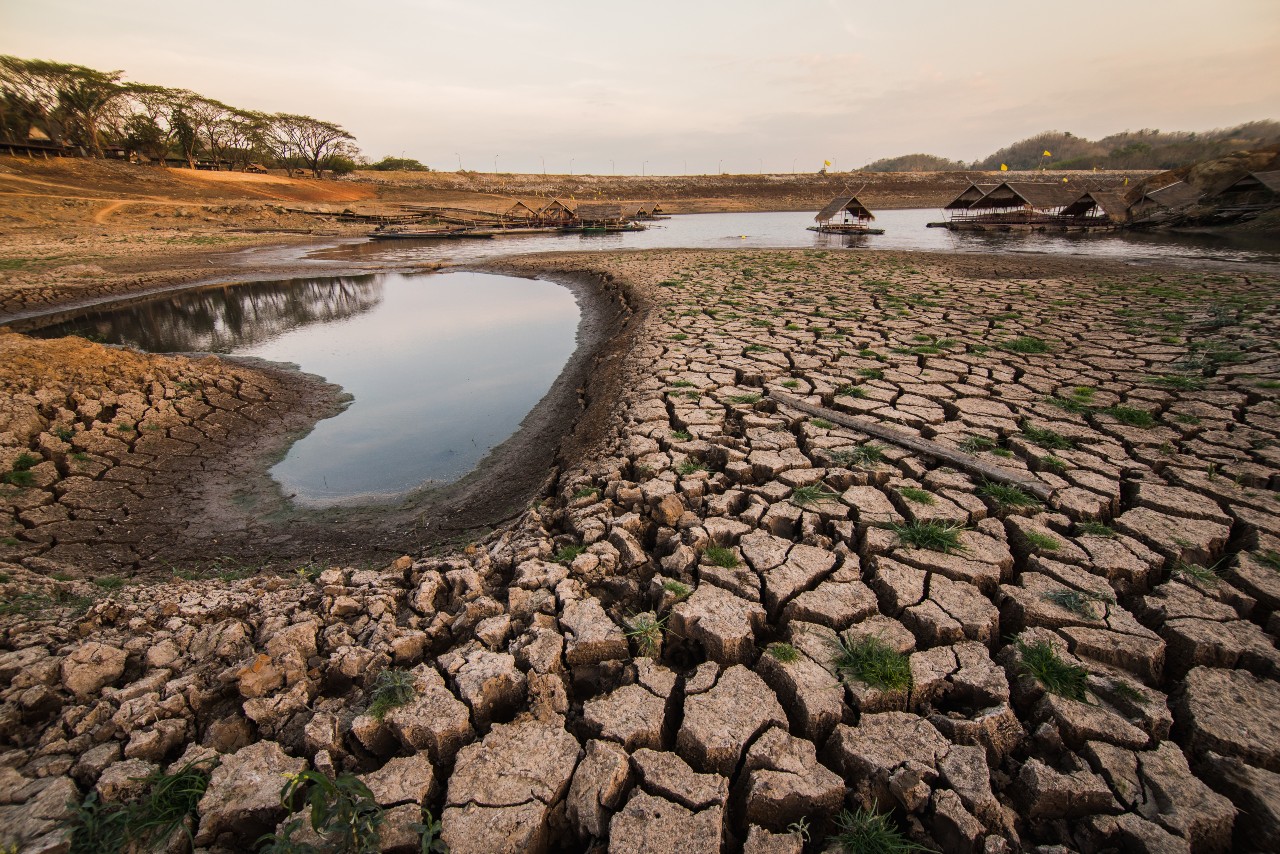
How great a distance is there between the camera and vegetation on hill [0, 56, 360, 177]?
3391 centimetres

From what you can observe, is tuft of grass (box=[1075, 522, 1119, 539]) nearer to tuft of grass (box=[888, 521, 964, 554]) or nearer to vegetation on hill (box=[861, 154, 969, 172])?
tuft of grass (box=[888, 521, 964, 554])

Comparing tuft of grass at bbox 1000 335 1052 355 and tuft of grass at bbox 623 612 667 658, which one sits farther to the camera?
tuft of grass at bbox 1000 335 1052 355

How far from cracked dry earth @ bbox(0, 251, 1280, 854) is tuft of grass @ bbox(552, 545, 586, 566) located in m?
0.02

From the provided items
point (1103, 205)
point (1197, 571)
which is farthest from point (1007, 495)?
point (1103, 205)

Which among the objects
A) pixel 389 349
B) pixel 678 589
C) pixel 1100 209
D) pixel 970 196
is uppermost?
pixel 970 196

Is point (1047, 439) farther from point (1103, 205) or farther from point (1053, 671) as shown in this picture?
point (1103, 205)

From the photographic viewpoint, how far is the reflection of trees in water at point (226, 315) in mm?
10008

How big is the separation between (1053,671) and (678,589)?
1428mm

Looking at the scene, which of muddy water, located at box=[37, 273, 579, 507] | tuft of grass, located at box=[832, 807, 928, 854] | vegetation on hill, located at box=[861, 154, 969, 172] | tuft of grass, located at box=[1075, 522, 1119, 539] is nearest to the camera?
tuft of grass, located at box=[832, 807, 928, 854]

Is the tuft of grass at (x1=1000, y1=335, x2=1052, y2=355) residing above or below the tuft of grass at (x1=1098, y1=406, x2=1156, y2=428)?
above

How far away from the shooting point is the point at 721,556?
105 inches

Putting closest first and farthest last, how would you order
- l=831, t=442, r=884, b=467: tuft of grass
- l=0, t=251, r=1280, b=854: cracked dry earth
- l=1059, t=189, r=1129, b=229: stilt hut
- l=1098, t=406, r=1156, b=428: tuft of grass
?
l=0, t=251, r=1280, b=854: cracked dry earth < l=831, t=442, r=884, b=467: tuft of grass < l=1098, t=406, r=1156, b=428: tuft of grass < l=1059, t=189, r=1129, b=229: stilt hut

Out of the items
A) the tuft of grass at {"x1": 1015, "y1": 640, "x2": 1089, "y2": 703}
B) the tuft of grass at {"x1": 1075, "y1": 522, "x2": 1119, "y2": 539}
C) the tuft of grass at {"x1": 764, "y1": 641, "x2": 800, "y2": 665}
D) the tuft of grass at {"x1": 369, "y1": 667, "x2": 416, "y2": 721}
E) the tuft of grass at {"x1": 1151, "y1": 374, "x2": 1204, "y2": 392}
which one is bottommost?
the tuft of grass at {"x1": 369, "y1": 667, "x2": 416, "y2": 721}

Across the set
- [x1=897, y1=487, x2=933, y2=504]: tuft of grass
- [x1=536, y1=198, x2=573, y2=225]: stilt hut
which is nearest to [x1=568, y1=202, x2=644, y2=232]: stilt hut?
[x1=536, y1=198, x2=573, y2=225]: stilt hut
